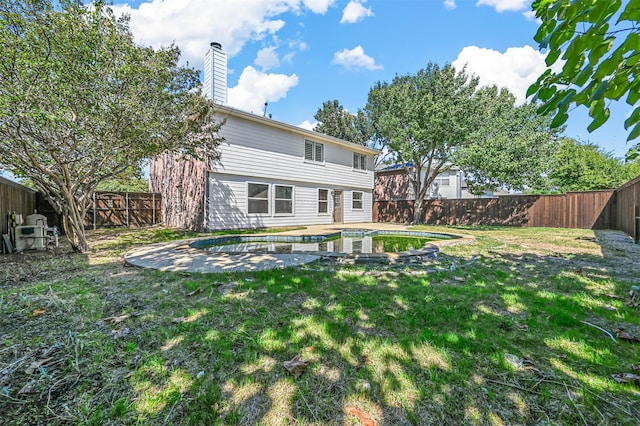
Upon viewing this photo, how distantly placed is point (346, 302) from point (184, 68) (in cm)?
871

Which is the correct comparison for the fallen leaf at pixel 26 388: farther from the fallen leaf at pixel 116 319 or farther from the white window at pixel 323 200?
the white window at pixel 323 200

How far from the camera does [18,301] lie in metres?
3.12

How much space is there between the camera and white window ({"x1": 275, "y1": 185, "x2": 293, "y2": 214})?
1331 centimetres

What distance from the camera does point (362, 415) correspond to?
149cm

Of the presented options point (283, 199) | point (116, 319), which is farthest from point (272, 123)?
point (116, 319)

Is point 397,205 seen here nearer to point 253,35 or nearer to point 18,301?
point 253,35

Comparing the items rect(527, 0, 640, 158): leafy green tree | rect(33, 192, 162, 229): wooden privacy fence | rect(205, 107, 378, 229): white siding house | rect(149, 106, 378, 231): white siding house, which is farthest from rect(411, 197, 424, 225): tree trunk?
rect(527, 0, 640, 158): leafy green tree

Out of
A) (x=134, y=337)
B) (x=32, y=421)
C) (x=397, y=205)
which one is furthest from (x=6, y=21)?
(x=397, y=205)

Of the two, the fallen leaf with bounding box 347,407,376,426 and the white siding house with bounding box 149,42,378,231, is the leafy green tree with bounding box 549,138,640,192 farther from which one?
the fallen leaf with bounding box 347,407,376,426

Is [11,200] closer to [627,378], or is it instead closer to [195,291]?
[195,291]

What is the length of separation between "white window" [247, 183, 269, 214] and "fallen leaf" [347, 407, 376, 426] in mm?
11226

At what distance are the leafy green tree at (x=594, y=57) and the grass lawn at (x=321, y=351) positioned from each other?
1505mm

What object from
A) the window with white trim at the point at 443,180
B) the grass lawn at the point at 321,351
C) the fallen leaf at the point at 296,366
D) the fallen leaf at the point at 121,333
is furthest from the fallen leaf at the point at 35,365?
the window with white trim at the point at 443,180

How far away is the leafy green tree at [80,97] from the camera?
4918 millimetres
